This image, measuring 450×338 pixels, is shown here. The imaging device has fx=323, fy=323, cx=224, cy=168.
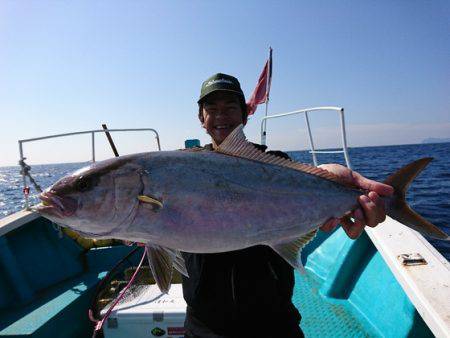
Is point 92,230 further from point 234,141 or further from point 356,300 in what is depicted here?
point 356,300

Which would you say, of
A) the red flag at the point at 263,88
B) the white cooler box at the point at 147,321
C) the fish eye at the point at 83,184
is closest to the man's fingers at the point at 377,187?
the fish eye at the point at 83,184

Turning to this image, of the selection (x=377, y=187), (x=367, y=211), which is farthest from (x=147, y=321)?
(x=377, y=187)

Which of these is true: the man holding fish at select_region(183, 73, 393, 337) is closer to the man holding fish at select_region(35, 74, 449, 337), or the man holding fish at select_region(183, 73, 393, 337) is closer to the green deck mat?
the man holding fish at select_region(35, 74, 449, 337)

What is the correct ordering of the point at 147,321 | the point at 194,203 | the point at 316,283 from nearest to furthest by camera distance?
1. the point at 194,203
2. the point at 147,321
3. the point at 316,283

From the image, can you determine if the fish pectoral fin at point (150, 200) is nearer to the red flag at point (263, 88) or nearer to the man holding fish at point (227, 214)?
the man holding fish at point (227, 214)

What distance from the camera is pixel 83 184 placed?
2.26 meters

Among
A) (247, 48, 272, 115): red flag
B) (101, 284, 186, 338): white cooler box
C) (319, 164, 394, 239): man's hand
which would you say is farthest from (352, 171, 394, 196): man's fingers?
(247, 48, 272, 115): red flag

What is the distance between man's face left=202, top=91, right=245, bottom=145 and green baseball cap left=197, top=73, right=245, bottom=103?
7cm

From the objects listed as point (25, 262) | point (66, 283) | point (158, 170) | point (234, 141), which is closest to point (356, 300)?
point (234, 141)

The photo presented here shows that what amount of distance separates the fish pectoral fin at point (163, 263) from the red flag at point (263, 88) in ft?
29.8

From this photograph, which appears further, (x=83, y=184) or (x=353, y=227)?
(x=353, y=227)

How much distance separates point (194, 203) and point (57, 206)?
0.91 meters

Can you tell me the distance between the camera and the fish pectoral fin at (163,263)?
2217 millimetres

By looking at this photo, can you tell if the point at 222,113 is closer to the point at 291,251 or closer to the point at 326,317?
the point at 291,251
